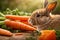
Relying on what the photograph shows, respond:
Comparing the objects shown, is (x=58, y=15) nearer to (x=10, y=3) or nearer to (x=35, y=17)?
(x=35, y=17)

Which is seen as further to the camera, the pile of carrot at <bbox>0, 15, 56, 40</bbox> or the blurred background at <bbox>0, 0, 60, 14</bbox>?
the blurred background at <bbox>0, 0, 60, 14</bbox>

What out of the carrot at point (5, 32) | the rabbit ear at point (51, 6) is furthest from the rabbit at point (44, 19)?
the carrot at point (5, 32)

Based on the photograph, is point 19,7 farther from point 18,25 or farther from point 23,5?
point 18,25

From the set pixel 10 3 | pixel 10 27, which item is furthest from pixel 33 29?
pixel 10 3

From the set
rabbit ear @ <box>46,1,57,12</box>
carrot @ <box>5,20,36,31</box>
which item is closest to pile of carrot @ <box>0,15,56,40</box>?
carrot @ <box>5,20,36,31</box>

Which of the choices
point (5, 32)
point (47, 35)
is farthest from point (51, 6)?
point (5, 32)

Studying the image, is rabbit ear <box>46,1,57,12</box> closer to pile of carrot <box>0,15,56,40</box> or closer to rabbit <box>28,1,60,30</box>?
rabbit <box>28,1,60,30</box>

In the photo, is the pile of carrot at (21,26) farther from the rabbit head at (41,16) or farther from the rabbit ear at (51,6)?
the rabbit ear at (51,6)

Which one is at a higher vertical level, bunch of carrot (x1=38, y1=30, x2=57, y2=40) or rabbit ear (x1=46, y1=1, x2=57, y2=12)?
rabbit ear (x1=46, y1=1, x2=57, y2=12)
